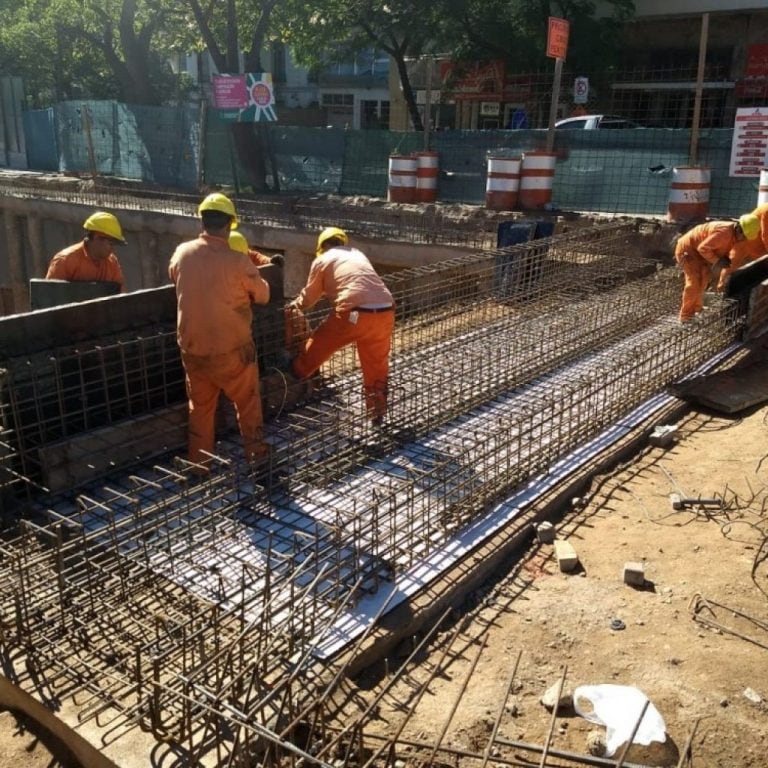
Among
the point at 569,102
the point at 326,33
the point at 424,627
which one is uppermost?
the point at 326,33

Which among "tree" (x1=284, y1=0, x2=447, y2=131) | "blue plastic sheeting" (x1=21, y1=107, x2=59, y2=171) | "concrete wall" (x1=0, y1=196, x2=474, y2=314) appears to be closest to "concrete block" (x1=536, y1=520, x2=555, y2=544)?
"concrete wall" (x1=0, y1=196, x2=474, y2=314)

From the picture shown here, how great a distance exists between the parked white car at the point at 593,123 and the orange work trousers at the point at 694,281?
429 inches

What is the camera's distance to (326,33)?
803 inches

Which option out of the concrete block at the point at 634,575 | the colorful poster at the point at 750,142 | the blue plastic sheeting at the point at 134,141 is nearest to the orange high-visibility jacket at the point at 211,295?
the concrete block at the point at 634,575

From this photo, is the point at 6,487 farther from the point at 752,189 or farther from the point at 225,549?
the point at 752,189

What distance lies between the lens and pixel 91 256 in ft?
21.2

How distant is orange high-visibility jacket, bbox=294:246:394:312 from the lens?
5.76 m

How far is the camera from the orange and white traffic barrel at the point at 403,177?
47.9 feet

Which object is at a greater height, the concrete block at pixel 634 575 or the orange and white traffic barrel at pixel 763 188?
the orange and white traffic barrel at pixel 763 188

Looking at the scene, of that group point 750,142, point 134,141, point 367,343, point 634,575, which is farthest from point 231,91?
point 634,575

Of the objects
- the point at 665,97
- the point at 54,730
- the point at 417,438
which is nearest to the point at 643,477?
the point at 417,438

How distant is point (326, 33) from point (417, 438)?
17323mm

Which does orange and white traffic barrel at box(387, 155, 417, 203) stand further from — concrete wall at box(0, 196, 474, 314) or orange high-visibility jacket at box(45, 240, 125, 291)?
orange high-visibility jacket at box(45, 240, 125, 291)

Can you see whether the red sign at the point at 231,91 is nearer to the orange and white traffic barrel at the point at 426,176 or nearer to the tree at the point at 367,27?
the tree at the point at 367,27
